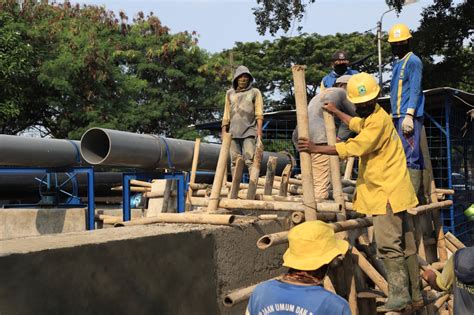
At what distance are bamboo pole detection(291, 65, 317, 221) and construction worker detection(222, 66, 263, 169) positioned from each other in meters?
2.64

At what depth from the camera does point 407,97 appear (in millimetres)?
5773

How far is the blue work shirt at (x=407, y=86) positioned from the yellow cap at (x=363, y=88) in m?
1.34

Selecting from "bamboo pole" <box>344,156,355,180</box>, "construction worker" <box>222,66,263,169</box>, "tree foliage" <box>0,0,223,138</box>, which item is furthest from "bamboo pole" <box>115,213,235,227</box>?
"tree foliage" <box>0,0,223,138</box>

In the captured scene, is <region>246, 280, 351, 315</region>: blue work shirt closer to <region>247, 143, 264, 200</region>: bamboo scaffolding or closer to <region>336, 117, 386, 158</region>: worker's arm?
<region>336, 117, 386, 158</region>: worker's arm

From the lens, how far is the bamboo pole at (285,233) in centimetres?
394

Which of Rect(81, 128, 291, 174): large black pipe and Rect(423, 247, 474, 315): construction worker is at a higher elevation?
Rect(81, 128, 291, 174): large black pipe

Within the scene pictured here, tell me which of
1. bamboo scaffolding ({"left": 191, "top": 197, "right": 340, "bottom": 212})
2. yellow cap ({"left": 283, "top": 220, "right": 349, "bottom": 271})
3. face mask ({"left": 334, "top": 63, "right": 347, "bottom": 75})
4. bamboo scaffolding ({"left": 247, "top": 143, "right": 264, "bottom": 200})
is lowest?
yellow cap ({"left": 283, "top": 220, "right": 349, "bottom": 271})

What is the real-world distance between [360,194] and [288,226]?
966mm

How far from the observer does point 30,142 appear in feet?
29.8

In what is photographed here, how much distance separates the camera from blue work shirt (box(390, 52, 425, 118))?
5.75 meters

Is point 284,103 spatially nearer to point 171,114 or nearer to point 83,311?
point 171,114

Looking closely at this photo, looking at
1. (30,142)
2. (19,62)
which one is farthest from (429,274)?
(19,62)

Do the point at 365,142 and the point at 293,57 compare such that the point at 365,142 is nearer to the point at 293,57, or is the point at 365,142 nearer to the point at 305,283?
the point at 305,283

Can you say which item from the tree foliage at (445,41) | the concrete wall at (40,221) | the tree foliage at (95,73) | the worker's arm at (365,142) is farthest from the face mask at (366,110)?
the tree foliage at (445,41)
